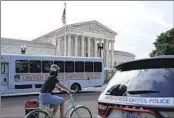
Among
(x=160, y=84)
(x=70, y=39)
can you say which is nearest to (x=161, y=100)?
(x=160, y=84)

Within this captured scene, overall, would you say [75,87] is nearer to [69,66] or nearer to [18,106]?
[69,66]

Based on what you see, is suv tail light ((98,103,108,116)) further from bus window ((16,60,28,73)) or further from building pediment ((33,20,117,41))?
building pediment ((33,20,117,41))

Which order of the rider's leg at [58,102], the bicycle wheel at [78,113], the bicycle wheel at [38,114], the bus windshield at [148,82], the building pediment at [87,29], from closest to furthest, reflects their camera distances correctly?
the bus windshield at [148,82] < the bicycle wheel at [38,114] < the rider's leg at [58,102] < the bicycle wheel at [78,113] < the building pediment at [87,29]

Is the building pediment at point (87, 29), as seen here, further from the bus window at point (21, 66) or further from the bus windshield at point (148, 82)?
the bus windshield at point (148, 82)

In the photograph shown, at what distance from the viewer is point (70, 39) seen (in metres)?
113

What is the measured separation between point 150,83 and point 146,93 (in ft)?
0.46

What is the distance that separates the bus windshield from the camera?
13.9 ft

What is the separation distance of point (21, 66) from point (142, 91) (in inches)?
779

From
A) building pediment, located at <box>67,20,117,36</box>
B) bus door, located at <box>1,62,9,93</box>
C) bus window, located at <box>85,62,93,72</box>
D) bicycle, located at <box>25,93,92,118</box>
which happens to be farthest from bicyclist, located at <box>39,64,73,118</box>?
building pediment, located at <box>67,20,117,36</box>

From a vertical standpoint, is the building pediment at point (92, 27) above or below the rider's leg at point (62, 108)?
above

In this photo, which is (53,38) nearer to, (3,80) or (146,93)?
(3,80)

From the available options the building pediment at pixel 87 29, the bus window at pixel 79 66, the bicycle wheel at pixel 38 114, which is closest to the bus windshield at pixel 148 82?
the bicycle wheel at pixel 38 114

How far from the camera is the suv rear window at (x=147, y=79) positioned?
425cm

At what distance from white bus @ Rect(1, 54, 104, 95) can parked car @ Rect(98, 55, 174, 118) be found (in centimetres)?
1878
